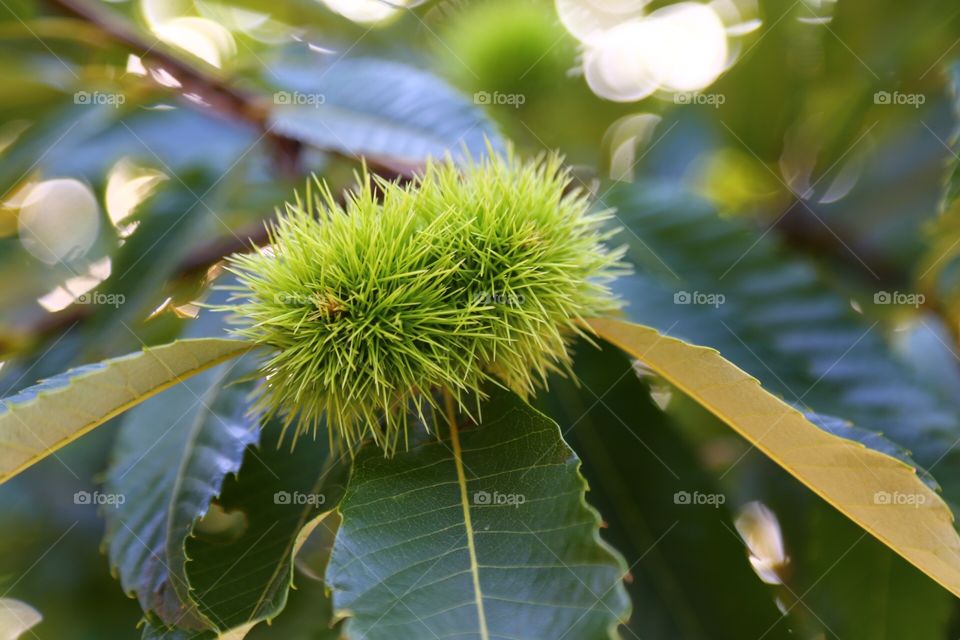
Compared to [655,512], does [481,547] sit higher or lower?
lower

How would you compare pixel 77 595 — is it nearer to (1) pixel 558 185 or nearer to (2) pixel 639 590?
(2) pixel 639 590

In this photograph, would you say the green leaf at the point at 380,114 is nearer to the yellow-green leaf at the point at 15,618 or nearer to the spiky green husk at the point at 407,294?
the spiky green husk at the point at 407,294

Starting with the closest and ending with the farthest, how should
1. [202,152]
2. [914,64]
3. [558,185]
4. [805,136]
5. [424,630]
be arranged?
[424,630], [558,185], [202,152], [914,64], [805,136]

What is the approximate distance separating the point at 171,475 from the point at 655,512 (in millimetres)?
613

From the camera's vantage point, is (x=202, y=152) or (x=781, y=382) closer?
(x=781, y=382)

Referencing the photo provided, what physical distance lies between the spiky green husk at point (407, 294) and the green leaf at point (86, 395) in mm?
61

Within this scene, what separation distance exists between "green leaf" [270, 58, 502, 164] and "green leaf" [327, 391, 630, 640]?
37cm

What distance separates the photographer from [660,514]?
40.9 inches

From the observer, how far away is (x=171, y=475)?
0.90 meters

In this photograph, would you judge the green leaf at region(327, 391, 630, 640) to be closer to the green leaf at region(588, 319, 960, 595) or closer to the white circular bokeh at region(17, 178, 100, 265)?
the green leaf at region(588, 319, 960, 595)

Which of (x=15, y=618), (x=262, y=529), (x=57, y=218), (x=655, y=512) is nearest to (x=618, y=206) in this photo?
(x=655, y=512)

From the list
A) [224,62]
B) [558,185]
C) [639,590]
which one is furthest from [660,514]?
[224,62]

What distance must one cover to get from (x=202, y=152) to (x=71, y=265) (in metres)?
0.29

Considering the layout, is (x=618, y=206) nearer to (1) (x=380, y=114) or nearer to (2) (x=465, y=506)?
(1) (x=380, y=114)
